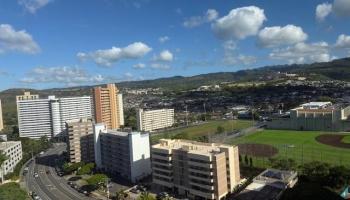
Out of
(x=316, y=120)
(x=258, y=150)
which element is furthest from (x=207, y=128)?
(x=258, y=150)

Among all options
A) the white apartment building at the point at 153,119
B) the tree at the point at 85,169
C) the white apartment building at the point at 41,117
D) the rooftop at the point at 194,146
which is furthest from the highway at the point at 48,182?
the white apartment building at the point at 153,119

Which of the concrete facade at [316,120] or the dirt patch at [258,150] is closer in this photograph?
the dirt patch at [258,150]

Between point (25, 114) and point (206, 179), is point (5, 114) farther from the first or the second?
point (206, 179)

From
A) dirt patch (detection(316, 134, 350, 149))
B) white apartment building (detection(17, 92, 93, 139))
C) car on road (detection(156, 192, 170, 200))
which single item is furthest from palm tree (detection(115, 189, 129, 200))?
white apartment building (detection(17, 92, 93, 139))

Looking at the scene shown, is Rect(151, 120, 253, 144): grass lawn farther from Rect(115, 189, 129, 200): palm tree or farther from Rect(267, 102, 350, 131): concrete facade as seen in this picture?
Rect(115, 189, 129, 200): palm tree

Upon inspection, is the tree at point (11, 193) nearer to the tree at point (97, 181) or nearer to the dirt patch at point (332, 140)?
the tree at point (97, 181)

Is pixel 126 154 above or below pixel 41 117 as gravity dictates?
below

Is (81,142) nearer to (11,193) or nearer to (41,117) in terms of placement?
(11,193)
